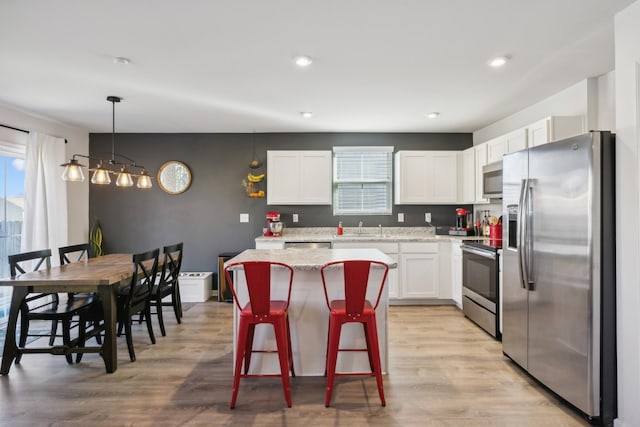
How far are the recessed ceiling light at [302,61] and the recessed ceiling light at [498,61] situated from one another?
1.43 m

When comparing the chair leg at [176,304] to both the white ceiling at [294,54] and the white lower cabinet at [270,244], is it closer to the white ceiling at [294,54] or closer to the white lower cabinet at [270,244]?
the white lower cabinet at [270,244]

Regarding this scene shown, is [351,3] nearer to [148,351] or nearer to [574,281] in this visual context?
[574,281]

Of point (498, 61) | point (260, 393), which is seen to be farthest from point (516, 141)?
point (260, 393)

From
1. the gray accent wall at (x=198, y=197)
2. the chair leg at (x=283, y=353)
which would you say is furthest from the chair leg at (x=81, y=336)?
the gray accent wall at (x=198, y=197)

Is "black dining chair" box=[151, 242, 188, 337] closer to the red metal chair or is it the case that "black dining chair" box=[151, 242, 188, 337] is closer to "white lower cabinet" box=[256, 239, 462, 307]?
the red metal chair

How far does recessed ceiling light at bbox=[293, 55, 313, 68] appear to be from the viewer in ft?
8.30

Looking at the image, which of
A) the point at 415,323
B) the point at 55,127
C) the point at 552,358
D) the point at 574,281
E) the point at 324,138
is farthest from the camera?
the point at 324,138

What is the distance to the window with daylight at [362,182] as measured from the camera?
16.4ft

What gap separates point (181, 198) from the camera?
16.4 ft

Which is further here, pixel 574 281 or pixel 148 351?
pixel 148 351

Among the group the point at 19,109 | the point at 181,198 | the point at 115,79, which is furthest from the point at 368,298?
the point at 19,109

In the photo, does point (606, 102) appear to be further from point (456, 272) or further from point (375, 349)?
point (375, 349)

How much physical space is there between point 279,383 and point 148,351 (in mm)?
1371

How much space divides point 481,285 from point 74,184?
5410 millimetres
